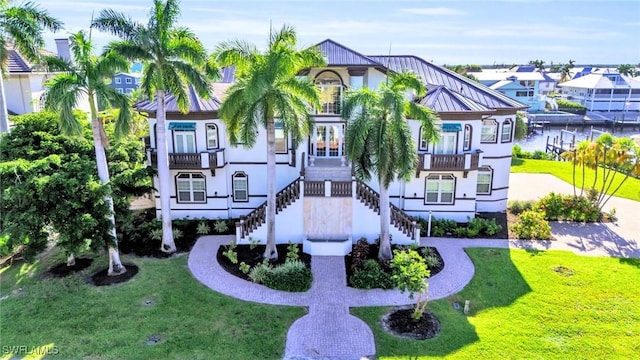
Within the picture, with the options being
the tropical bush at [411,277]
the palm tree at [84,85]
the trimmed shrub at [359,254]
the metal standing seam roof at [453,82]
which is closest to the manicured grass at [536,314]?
the tropical bush at [411,277]

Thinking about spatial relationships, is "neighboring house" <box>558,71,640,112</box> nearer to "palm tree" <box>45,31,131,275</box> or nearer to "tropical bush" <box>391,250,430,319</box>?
"tropical bush" <box>391,250,430,319</box>

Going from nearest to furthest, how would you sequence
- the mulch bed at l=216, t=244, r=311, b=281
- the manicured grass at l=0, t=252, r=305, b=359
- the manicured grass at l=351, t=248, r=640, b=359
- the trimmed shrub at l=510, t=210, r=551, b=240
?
the manicured grass at l=0, t=252, r=305, b=359 → the manicured grass at l=351, t=248, r=640, b=359 → the mulch bed at l=216, t=244, r=311, b=281 → the trimmed shrub at l=510, t=210, r=551, b=240

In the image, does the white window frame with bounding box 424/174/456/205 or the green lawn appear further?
the green lawn

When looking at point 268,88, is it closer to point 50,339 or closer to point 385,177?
point 385,177

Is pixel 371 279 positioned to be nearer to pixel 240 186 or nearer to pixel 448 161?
pixel 448 161

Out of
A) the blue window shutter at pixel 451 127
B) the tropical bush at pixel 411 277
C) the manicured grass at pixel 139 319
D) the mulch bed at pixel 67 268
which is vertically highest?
the blue window shutter at pixel 451 127

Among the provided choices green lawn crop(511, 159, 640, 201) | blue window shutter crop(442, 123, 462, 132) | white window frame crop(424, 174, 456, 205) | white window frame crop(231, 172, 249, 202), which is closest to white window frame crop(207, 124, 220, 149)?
white window frame crop(231, 172, 249, 202)

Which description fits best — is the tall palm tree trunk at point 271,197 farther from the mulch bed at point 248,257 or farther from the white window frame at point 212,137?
the white window frame at point 212,137
